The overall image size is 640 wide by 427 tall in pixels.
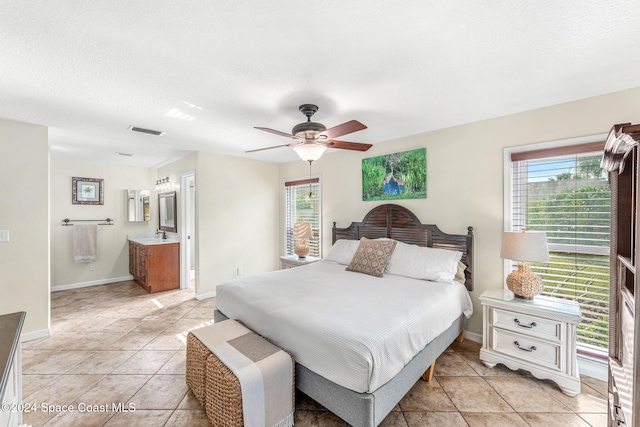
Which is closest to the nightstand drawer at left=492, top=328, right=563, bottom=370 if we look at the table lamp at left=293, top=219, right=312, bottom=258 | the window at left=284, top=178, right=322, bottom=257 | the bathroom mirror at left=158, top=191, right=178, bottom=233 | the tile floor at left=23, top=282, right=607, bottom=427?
the tile floor at left=23, top=282, right=607, bottom=427

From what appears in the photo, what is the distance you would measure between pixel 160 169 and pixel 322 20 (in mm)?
5684

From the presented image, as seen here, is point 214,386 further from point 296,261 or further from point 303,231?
point 303,231

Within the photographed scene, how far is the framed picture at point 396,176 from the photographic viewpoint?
346 centimetres

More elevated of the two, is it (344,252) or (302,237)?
(302,237)

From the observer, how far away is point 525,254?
232cm

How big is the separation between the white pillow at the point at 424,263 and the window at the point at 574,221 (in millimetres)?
781

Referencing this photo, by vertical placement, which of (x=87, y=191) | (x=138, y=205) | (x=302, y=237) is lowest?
(x=302, y=237)

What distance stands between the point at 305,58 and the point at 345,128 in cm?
68

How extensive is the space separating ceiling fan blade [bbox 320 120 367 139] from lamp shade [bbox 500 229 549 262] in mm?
1685

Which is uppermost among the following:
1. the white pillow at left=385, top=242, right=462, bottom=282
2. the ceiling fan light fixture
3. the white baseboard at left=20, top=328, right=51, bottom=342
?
the ceiling fan light fixture

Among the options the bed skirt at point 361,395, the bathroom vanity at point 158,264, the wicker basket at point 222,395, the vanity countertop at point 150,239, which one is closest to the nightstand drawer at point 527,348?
the bed skirt at point 361,395

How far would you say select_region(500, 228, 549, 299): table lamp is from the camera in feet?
7.52

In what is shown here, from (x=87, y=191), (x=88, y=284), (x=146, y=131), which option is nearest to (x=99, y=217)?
(x=87, y=191)

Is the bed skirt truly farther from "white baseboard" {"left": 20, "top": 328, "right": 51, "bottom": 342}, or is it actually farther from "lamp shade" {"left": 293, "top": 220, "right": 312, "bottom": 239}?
"white baseboard" {"left": 20, "top": 328, "right": 51, "bottom": 342}
